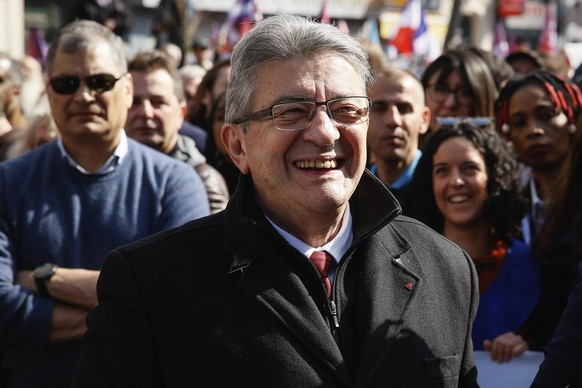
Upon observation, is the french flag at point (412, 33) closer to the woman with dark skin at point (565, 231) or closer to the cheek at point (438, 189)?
the cheek at point (438, 189)

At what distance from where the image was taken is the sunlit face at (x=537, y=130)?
5406mm

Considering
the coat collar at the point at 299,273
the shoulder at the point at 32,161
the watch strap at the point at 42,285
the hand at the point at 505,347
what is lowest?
the hand at the point at 505,347

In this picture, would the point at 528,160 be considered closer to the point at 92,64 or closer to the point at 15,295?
the point at 92,64

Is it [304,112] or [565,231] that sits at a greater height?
[304,112]

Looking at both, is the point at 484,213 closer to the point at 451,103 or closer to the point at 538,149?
the point at 538,149

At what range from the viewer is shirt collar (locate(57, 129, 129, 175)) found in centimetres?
409

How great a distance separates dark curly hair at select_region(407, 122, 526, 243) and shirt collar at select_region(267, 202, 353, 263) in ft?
6.32

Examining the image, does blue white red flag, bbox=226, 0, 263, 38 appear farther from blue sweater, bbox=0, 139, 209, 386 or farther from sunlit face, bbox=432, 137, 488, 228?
blue sweater, bbox=0, 139, 209, 386

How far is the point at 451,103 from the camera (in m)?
6.37

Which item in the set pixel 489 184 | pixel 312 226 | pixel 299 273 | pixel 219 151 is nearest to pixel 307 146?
pixel 312 226

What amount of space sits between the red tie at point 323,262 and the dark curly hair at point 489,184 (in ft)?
6.63

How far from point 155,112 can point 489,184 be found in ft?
6.60

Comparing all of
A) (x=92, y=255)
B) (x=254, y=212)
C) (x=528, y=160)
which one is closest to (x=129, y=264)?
(x=254, y=212)

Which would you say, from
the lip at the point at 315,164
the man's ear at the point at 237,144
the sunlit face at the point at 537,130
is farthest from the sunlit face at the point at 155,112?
the lip at the point at 315,164
